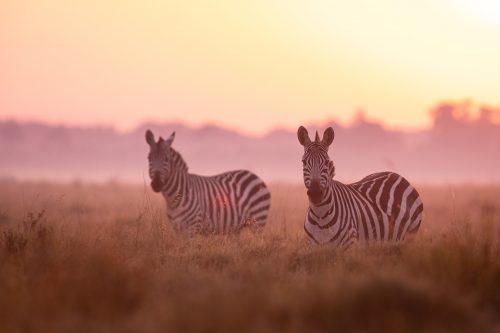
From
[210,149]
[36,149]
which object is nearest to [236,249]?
[210,149]

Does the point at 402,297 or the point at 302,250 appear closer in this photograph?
the point at 402,297

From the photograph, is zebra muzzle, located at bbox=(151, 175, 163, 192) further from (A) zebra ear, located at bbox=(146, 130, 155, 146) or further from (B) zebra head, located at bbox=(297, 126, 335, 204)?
(B) zebra head, located at bbox=(297, 126, 335, 204)

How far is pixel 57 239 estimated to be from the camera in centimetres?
819

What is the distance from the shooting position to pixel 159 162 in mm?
10938

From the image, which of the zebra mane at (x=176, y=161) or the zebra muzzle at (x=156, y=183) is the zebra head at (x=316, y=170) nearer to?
the zebra muzzle at (x=156, y=183)

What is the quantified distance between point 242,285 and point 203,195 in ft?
17.3

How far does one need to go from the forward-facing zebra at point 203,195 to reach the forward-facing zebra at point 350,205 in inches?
92.7

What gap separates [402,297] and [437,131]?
92339mm

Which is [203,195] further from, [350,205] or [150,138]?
[350,205]

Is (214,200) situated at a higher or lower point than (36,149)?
lower

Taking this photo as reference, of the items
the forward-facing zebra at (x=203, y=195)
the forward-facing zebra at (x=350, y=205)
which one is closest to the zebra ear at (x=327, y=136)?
the forward-facing zebra at (x=350, y=205)

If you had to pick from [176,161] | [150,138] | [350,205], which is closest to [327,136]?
[350,205]

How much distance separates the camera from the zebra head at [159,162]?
10820 mm

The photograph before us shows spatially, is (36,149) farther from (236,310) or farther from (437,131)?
(236,310)
